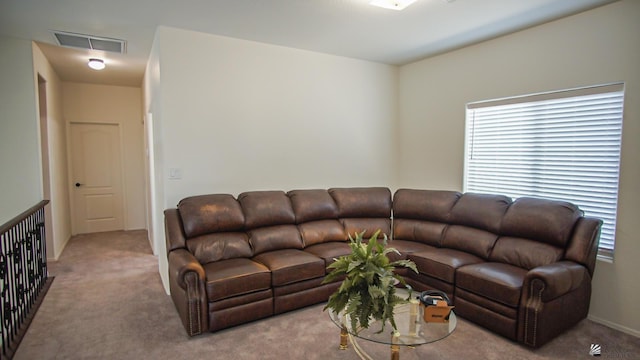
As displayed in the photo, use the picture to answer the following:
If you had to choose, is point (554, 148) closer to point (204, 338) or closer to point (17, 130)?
point (204, 338)

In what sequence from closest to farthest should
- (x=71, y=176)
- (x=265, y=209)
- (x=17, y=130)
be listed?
1. (x=265, y=209)
2. (x=17, y=130)
3. (x=71, y=176)

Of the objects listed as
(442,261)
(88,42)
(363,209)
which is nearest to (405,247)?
(442,261)

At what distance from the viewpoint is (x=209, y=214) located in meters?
3.39

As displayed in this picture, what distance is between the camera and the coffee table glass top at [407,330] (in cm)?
212

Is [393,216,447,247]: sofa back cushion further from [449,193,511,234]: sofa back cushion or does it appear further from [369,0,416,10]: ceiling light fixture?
[369,0,416,10]: ceiling light fixture

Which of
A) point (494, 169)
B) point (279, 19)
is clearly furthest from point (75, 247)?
point (494, 169)

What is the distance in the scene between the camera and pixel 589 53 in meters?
3.07

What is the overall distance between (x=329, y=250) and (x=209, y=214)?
4.05 feet

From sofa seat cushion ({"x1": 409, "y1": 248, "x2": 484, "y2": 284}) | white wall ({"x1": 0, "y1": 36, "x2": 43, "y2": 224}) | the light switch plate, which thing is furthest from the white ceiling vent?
sofa seat cushion ({"x1": 409, "y1": 248, "x2": 484, "y2": 284})

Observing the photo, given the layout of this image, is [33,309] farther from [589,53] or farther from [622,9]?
[622,9]

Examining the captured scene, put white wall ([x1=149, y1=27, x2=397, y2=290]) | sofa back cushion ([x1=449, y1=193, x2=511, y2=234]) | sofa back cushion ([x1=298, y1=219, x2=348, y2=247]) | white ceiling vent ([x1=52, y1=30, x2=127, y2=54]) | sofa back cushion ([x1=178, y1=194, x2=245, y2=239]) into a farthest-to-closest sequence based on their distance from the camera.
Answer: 1. sofa back cushion ([x1=298, y1=219, x2=348, y2=247])
2. white ceiling vent ([x1=52, y1=30, x2=127, y2=54])
3. white wall ([x1=149, y1=27, x2=397, y2=290])
4. sofa back cushion ([x1=449, y1=193, x2=511, y2=234])
5. sofa back cushion ([x1=178, y1=194, x2=245, y2=239])

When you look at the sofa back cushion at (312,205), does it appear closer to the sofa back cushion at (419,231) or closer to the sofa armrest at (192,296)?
the sofa back cushion at (419,231)

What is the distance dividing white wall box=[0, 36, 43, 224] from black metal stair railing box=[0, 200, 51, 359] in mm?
365

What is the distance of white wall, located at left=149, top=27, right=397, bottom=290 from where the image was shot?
3572 mm
